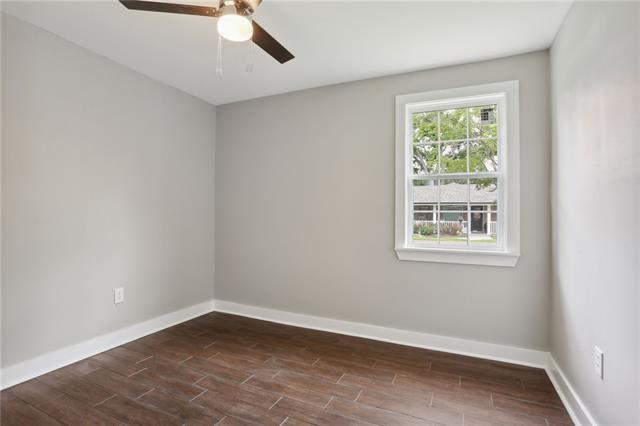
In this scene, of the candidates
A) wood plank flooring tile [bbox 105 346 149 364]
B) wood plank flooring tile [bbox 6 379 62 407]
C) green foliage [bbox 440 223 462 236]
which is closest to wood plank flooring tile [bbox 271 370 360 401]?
wood plank flooring tile [bbox 105 346 149 364]

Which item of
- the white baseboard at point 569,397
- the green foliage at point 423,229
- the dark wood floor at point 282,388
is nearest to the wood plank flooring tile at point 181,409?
the dark wood floor at point 282,388

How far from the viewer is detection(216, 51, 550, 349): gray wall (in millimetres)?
2510

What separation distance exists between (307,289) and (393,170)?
154 cm

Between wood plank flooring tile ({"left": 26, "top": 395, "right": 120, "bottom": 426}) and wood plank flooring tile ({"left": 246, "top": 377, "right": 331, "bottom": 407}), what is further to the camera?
wood plank flooring tile ({"left": 246, "top": 377, "right": 331, "bottom": 407})

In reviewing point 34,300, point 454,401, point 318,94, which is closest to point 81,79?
point 34,300

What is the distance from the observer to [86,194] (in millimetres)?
2572

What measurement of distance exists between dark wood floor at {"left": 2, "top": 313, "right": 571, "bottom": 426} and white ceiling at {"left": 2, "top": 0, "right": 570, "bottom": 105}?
2.53 m

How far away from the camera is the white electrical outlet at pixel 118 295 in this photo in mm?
2782

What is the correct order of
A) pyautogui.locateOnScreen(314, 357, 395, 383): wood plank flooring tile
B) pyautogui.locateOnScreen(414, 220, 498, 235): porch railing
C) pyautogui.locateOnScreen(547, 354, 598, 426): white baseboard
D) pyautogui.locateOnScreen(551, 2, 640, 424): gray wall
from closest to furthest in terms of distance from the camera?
pyautogui.locateOnScreen(551, 2, 640, 424): gray wall, pyautogui.locateOnScreen(547, 354, 598, 426): white baseboard, pyautogui.locateOnScreen(314, 357, 395, 383): wood plank flooring tile, pyautogui.locateOnScreen(414, 220, 498, 235): porch railing

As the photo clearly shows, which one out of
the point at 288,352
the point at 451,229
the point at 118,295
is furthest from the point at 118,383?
the point at 451,229

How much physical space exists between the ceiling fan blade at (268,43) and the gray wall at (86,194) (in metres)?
1.67

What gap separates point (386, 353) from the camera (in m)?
2.71

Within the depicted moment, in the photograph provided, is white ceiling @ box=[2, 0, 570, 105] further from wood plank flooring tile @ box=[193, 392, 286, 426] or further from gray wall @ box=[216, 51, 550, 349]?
wood plank flooring tile @ box=[193, 392, 286, 426]

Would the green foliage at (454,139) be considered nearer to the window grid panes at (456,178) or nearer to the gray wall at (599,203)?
the window grid panes at (456,178)
